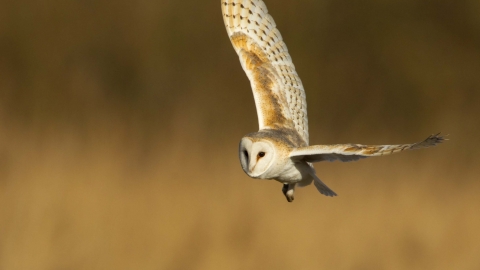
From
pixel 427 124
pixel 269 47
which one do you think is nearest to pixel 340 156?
pixel 269 47

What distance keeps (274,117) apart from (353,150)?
2.83 ft

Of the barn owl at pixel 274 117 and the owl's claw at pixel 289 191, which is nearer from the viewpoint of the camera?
the barn owl at pixel 274 117

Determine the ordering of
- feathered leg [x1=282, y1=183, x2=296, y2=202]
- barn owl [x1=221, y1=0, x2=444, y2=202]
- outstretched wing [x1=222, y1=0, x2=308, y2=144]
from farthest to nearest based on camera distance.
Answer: outstretched wing [x1=222, y1=0, x2=308, y2=144] → feathered leg [x1=282, y1=183, x2=296, y2=202] → barn owl [x1=221, y1=0, x2=444, y2=202]

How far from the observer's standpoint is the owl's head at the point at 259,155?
365 cm

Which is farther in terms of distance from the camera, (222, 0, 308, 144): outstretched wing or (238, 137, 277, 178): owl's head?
(222, 0, 308, 144): outstretched wing

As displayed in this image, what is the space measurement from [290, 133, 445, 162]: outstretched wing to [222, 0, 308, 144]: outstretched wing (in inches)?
24.1

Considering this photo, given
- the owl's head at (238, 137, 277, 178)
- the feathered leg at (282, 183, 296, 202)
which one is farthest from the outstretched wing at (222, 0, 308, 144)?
the owl's head at (238, 137, 277, 178)

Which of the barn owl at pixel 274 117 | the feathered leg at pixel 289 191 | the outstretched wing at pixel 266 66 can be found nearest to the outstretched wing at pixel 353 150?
the barn owl at pixel 274 117

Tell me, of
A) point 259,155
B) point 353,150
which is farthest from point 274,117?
point 353,150

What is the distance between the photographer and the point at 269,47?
181 inches

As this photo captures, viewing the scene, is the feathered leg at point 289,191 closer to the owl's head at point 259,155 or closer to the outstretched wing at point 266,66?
the outstretched wing at point 266,66

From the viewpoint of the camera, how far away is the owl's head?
3.65 metres

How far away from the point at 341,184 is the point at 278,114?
1938 mm

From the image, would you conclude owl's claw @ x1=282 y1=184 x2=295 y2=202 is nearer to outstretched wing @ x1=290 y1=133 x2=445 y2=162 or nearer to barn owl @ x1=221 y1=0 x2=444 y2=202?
barn owl @ x1=221 y1=0 x2=444 y2=202
